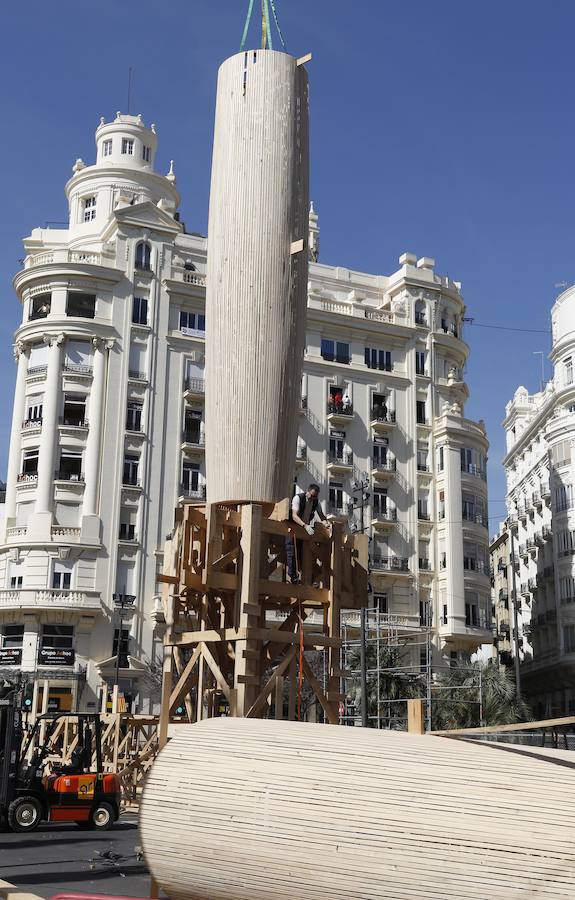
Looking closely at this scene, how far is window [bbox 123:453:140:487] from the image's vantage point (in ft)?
178

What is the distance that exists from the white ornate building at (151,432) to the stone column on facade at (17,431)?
0.09m

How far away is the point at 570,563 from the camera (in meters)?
58.7

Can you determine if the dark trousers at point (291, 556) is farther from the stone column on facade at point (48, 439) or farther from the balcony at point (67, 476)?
the balcony at point (67, 476)

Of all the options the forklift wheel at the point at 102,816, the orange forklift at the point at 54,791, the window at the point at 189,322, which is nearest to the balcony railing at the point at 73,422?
the window at the point at 189,322

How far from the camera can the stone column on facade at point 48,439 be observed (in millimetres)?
52156

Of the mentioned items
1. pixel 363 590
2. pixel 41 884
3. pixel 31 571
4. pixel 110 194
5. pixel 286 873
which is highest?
pixel 110 194

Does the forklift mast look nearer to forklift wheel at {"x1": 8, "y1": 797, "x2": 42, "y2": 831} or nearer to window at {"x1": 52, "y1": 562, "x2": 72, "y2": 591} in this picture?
forklift wheel at {"x1": 8, "y1": 797, "x2": 42, "y2": 831}

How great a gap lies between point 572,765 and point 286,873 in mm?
1984

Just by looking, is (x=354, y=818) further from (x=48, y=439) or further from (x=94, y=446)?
(x=48, y=439)

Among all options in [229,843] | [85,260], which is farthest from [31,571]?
[229,843]

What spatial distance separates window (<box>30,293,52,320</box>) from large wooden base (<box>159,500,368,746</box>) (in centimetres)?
4646

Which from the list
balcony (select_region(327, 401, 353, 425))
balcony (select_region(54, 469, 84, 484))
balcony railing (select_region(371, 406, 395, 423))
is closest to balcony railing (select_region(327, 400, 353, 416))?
balcony (select_region(327, 401, 353, 425))

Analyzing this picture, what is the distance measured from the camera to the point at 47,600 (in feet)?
164

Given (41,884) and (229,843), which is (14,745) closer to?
(41,884)
